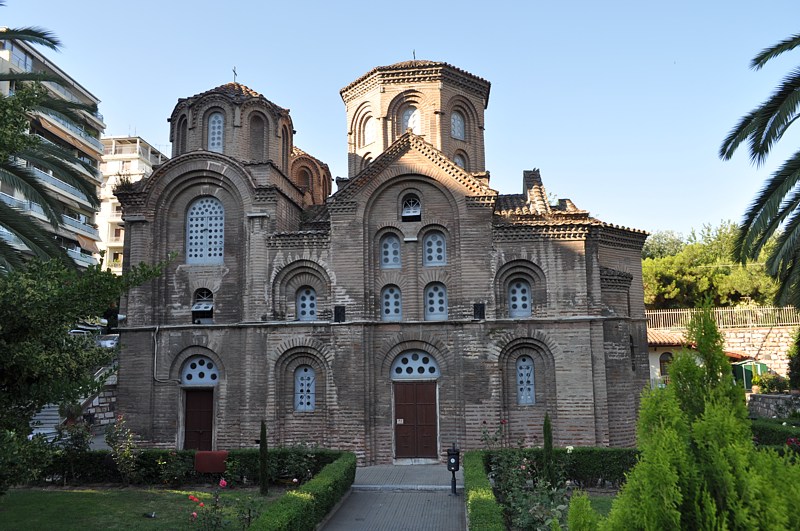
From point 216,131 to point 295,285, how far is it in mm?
6177

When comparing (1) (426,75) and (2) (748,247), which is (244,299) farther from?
(2) (748,247)

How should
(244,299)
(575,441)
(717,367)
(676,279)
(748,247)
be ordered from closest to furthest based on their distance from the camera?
(717,367) < (748,247) < (575,441) < (244,299) < (676,279)

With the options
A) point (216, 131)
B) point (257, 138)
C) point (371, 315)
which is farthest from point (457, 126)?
point (371, 315)

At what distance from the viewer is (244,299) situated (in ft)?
65.6

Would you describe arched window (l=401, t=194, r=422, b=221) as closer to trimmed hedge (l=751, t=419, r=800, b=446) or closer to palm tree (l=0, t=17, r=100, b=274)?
palm tree (l=0, t=17, r=100, b=274)

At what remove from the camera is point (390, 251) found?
20.5 m

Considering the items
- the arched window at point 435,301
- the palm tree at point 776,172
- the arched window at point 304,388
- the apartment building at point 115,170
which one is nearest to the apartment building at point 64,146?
the apartment building at point 115,170

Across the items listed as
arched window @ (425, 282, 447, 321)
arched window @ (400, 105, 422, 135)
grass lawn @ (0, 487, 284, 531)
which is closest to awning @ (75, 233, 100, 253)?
arched window @ (400, 105, 422, 135)

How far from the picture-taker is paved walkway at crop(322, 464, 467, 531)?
12885 millimetres

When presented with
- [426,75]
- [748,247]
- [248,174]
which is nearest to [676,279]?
[426,75]

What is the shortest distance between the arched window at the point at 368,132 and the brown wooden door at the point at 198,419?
11209 millimetres

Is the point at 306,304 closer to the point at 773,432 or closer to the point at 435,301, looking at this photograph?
the point at 435,301

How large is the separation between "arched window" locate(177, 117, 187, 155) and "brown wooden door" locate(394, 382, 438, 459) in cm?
1105

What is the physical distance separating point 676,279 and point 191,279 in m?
33.1
